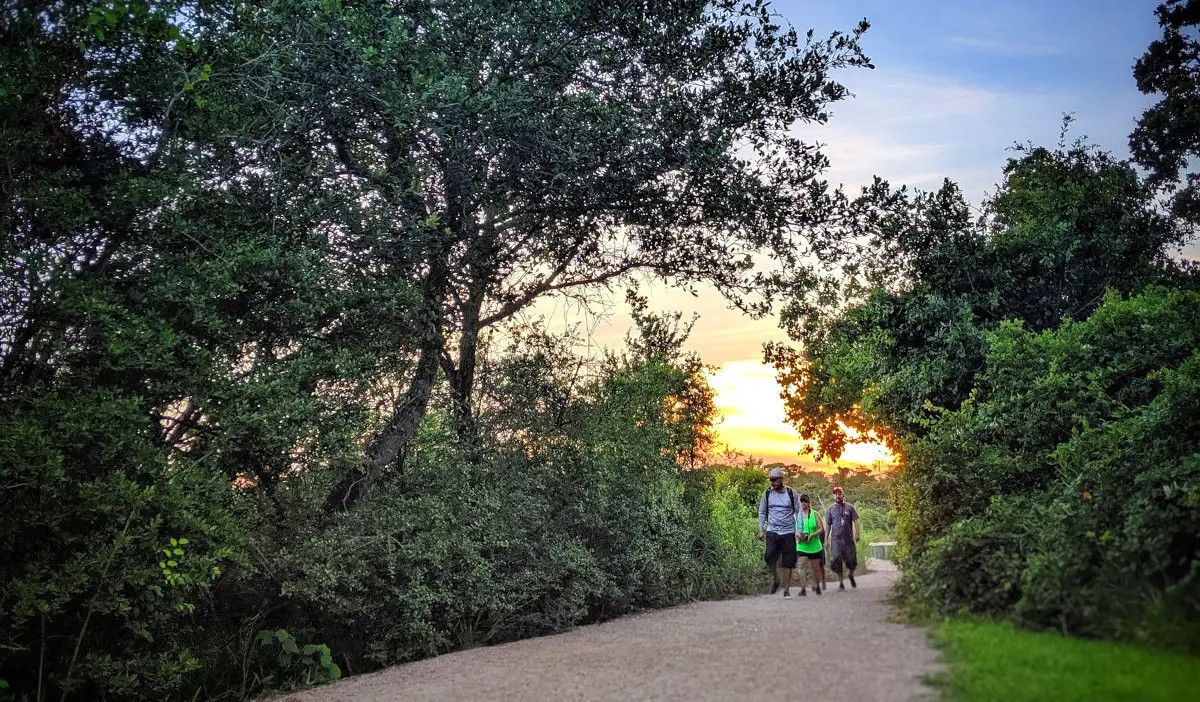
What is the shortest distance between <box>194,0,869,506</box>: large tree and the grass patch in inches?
277

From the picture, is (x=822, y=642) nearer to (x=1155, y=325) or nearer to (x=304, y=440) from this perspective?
(x=304, y=440)

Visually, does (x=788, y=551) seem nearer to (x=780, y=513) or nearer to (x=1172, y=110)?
(x=780, y=513)

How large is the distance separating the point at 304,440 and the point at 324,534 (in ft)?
3.66

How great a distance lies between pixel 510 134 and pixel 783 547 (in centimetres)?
714

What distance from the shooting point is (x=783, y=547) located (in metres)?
12.7

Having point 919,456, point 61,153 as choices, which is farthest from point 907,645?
point 61,153

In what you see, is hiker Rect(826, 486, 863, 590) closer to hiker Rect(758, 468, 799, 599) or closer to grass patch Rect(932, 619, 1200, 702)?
hiker Rect(758, 468, 799, 599)

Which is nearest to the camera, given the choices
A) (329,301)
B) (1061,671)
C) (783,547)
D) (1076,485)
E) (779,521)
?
(1061,671)

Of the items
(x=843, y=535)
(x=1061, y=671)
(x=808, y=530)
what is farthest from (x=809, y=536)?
(x=1061, y=671)

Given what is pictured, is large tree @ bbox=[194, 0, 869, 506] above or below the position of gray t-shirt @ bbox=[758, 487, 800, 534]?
above

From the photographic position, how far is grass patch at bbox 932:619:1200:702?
4.49 metres

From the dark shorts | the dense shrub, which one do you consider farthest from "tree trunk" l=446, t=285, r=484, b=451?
the dense shrub

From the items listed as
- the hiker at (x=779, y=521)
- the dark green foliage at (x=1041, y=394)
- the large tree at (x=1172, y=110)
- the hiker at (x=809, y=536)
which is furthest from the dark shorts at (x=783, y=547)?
the large tree at (x=1172, y=110)

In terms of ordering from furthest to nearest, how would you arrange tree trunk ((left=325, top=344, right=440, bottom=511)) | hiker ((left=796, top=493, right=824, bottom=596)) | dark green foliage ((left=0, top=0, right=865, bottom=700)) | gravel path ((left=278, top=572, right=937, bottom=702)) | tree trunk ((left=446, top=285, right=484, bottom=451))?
1. hiker ((left=796, top=493, right=824, bottom=596))
2. tree trunk ((left=446, top=285, right=484, bottom=451))
3. tree trunk ((left=325, top=344, right=440, bottom=511))
4. dark green foliage ((left=0, top=0, right=865, bottom=700))
5. gravel path ((left=278, top=572, right=937, bottom=702))
